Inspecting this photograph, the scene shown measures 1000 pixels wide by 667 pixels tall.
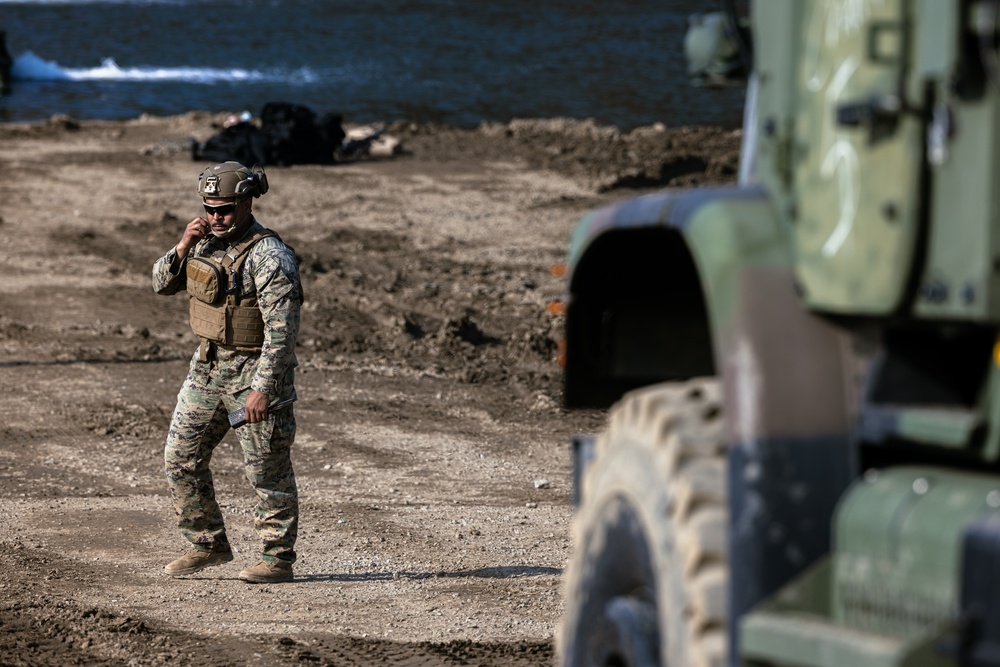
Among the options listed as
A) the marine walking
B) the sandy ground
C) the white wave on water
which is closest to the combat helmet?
the marine walking

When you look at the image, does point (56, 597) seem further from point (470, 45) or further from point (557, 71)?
point (470, 45)

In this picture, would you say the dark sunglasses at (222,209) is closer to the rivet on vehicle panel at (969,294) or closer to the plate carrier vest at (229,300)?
the plate carrier vest at (229,300)

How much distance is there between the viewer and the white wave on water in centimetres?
4212

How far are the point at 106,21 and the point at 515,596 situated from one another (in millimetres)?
74820

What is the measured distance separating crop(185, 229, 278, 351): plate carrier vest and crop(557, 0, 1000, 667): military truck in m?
3.78

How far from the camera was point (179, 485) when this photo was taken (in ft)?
23.5

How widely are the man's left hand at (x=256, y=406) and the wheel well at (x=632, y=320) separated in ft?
8.82

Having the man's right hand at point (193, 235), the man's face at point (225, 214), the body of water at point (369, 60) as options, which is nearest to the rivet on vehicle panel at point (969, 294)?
the man's face at point (225, 214)

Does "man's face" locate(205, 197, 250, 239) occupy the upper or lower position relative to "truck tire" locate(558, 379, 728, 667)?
upper

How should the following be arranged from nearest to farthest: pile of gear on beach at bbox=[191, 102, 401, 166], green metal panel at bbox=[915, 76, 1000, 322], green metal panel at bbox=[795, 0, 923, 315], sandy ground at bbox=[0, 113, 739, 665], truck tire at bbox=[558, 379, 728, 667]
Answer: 1. green metal panel at bbox=[915, 76, 1000, 322]
2. green metal panel at bbox=[795, 0, 923, 315]
3. truck tire at bbox=[558, 379, 728, 667]
4. sandy ground at bbox=[0, 113, 739, 665]
5. pile of gear on beach at bbox=[191, 102, 401, 166]

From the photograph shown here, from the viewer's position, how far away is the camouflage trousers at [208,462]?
6996 mm

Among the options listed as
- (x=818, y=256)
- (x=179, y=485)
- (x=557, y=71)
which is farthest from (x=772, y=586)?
(x=557, y=71)

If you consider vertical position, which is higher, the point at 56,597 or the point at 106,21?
the point at 106,21

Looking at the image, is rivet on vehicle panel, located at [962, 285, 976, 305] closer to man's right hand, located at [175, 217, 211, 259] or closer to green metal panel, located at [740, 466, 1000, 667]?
green metal panel, located at [740, 466, 1000, 667]
